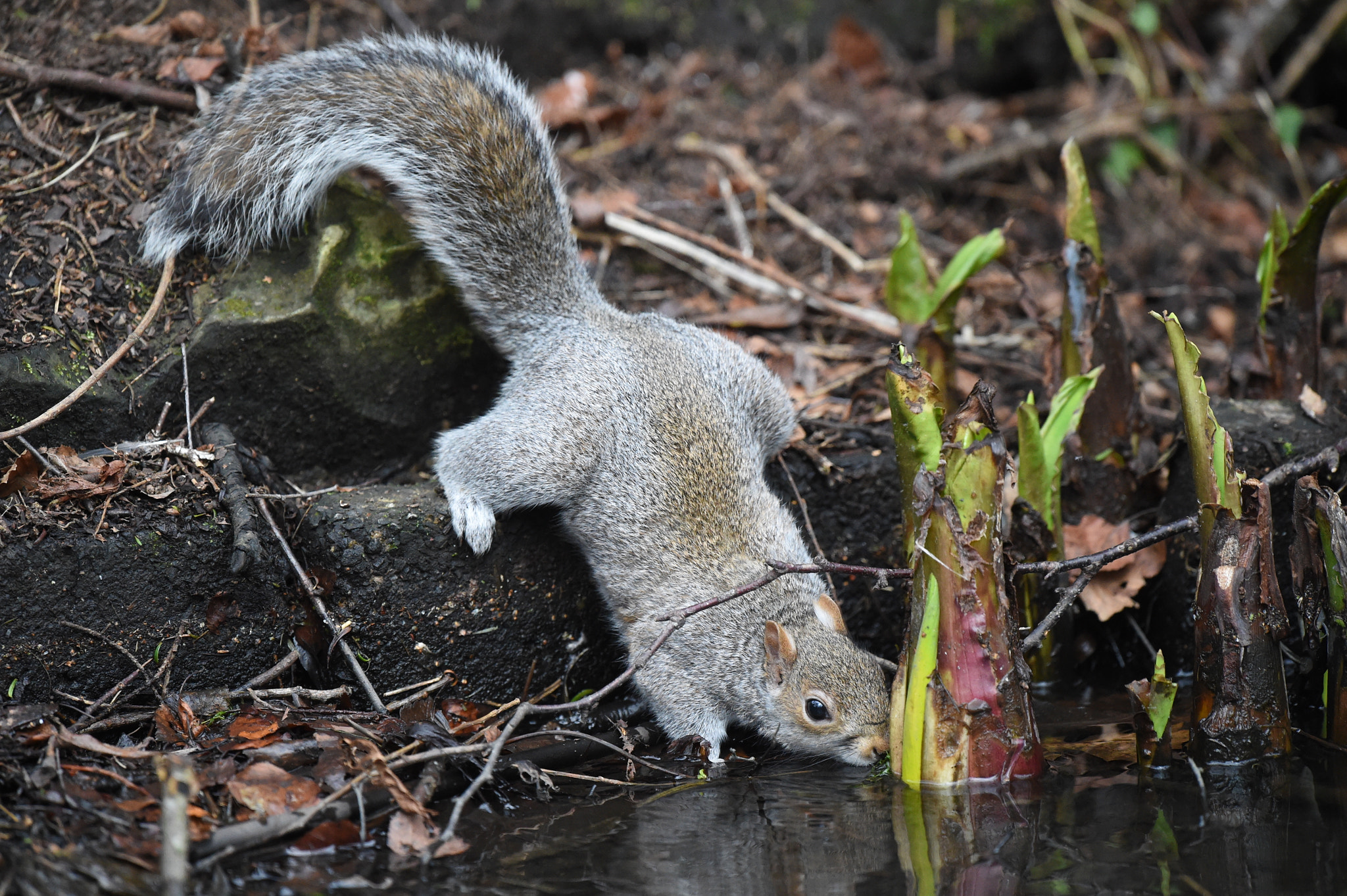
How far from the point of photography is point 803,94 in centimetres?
705

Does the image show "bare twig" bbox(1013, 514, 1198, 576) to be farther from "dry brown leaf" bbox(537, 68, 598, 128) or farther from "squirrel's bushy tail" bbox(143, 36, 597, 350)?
"dry brown leaf" bbox(537, 68, 598, 128)

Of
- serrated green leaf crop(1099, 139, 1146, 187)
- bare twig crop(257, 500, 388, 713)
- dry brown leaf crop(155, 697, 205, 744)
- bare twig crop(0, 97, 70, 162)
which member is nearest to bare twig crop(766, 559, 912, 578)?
bare twig crop(257, 500, 388, 713)

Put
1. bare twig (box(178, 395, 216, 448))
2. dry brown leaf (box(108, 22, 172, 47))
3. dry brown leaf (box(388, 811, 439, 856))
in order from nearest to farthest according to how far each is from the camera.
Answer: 1. dry brown leaf (box(388, 811, 439, 856))
2. bare twig (box(178, 395, 216, 448))
3. dry brown leaf (box(108, 22, 172, 47))

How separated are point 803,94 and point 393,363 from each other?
393 cm

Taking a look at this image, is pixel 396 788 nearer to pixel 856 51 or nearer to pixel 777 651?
pixel 777 651

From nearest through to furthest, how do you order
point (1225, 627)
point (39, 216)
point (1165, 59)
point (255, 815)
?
point (255, 815)
point (1225, 627)
point (39, 216)
point (1165, 59)

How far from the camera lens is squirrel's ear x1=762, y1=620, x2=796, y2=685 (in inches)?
143

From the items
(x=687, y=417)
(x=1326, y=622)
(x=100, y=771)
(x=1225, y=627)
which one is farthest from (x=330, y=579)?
(x=1326, y=622)

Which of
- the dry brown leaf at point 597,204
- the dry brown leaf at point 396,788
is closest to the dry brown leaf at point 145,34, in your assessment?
the dry brown leaf at point 597,204

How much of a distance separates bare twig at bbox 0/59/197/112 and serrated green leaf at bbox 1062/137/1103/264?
3.75 meters

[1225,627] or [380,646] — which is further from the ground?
[1225,627]

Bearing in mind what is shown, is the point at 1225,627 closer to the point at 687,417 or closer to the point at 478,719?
the point at 687,417

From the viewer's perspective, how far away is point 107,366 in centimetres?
366

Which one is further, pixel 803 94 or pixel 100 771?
pixel 803 94
